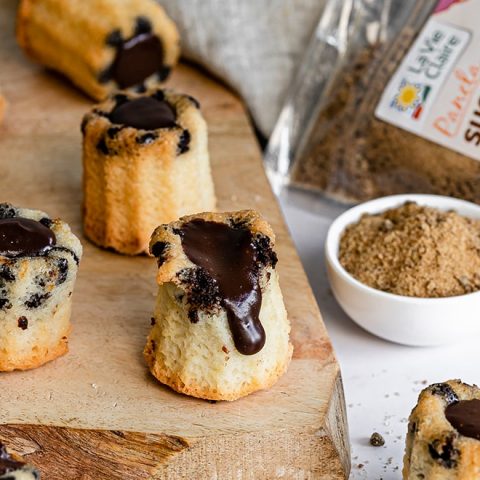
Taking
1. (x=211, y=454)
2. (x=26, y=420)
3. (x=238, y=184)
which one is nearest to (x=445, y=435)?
(x=211, y=454)

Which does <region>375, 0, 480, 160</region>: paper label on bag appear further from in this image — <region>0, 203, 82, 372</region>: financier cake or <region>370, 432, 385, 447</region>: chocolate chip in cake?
<region>0, 203, 82, 372</region>: financier cake

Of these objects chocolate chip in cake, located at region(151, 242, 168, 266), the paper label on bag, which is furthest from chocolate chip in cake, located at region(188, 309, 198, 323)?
the paper label on bag

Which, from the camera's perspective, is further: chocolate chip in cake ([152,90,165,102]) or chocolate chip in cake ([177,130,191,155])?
chocolate chip in cake ([152,90,165,102])

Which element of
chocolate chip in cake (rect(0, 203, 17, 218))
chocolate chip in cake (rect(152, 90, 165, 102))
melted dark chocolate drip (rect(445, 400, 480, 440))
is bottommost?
chocolate chip in cake (rect(0, 203, 17, 218))

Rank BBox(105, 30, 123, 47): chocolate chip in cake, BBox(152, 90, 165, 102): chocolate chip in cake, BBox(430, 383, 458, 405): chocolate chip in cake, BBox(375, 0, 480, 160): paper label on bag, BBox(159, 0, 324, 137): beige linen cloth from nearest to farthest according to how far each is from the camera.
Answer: BBox(430, 383, 458, 405): chocolate chip in cake, BBox(152, 90, 165, 102): chocolate chip in cake, BBox(375, 0, 480, 160): paper label on bag, BBox(105, 30, 123, 47): chocolate chip in cake, BBox(159, 0, 324, 137): beige linen cloth

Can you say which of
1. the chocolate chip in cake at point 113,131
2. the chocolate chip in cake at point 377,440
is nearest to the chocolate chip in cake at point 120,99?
the chocolate chip in cake at point 113,131

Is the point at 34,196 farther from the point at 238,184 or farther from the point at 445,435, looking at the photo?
the point at 445,435

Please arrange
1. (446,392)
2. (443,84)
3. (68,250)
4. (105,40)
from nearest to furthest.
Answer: (446,392) → (68,250) → (443,84) → (105,40)

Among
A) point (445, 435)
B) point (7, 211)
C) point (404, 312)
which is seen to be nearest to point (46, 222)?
point (7, 211)

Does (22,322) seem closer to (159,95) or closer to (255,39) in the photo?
(159,95)
